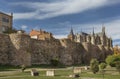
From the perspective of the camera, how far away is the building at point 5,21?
90.1m

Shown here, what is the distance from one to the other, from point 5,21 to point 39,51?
26989mm

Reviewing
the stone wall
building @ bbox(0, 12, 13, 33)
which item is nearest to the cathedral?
the stone wall

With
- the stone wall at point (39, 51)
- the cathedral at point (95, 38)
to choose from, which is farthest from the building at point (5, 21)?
the cathedral at point (95, 38)

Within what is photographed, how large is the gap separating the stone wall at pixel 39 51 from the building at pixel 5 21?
20681 mm

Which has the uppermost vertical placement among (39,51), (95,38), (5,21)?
(95,38)

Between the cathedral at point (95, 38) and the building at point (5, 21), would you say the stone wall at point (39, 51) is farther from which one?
the cathedral at point (95, 38)

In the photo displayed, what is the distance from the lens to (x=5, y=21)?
92438mm

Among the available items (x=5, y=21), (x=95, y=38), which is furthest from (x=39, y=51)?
(x=95, y=38)

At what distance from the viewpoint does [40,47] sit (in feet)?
228

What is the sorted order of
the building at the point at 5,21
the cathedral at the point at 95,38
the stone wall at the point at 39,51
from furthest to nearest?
the cathedral at the point at 95,38, the building at the point at 5,21, the stone wall at the point at 39,51

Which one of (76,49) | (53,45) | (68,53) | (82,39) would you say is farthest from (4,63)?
(82,39)

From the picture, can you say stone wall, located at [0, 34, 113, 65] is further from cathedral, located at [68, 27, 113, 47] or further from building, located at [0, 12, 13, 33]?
cathedral, located at [68, 27, 113, 47]

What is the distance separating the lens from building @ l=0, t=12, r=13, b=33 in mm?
90119

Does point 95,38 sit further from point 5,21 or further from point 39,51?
point 39,51
